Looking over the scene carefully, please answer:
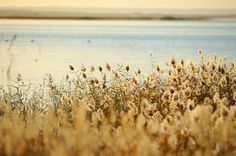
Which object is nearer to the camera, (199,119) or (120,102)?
(199,119)

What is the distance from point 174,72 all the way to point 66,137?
5100 mm

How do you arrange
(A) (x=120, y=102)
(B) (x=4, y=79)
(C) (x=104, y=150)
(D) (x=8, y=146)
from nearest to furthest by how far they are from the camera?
1. (D) (x=8, y=146)
2. (C) (x=104, y=150)
3. (A) (x=120, y=102)
4. (B) (x=4, y=79)

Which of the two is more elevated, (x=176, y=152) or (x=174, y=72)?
(x=174, y=72)

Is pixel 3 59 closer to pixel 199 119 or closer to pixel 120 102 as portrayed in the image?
pixel 120 102

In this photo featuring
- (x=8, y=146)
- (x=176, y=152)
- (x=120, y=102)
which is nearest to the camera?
(x=8, y=146)

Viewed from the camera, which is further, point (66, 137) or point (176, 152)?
point (176, 152)

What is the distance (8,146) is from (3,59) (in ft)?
54.1

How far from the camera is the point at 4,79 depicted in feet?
50.5

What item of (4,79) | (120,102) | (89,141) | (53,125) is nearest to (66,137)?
(89,141)

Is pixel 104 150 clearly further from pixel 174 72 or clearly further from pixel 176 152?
pixel 174 72

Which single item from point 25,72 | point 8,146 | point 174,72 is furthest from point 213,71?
point 25,72

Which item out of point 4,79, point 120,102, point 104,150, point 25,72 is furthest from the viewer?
point 25,72

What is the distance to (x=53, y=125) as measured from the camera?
21.9ft

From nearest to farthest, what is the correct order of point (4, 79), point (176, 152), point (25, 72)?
point (176, 152)
point (4, 79)
point (25, 72)
